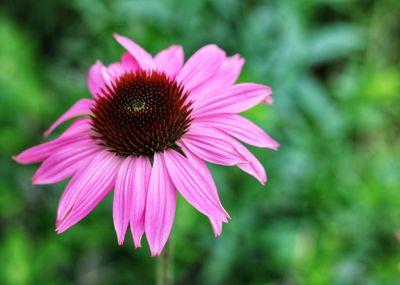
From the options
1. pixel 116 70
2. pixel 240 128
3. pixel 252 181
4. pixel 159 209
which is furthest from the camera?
pixel 252 181

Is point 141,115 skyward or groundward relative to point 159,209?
skyward

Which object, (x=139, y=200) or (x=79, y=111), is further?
(x=79, y=111)

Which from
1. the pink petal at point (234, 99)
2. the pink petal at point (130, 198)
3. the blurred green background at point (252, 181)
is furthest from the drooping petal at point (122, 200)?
the blurred green background at point (252, 181)

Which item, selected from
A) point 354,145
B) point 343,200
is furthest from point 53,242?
point 354,145

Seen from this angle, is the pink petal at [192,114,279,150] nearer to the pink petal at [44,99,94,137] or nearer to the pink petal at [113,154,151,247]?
the pink petal at [113,154,151,247]

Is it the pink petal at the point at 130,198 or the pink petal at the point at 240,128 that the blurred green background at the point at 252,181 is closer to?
the pink petal at the point at 240,128

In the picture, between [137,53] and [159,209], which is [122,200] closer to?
[159,209]

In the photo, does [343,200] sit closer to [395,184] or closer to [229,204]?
[395,184]

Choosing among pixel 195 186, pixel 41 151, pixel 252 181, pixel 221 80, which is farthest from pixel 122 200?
pixel 252 181
